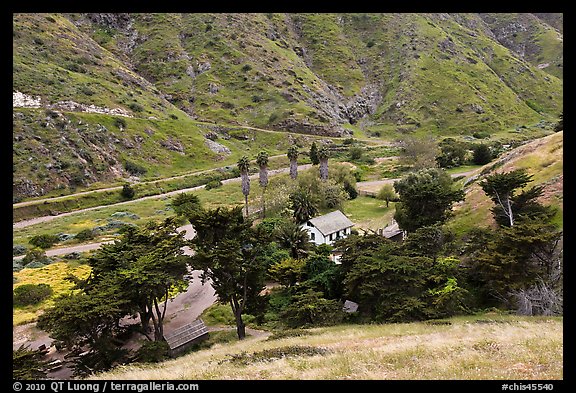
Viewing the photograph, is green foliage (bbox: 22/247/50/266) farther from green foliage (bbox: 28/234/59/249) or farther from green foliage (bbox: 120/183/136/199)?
green foliage (bbox: 120/183/136/199)

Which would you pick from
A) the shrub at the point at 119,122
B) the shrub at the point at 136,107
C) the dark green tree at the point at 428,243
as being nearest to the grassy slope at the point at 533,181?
the dark green tree at the point at 428,243

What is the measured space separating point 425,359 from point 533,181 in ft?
110

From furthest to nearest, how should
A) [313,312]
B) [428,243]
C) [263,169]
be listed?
1. [263,169]
2. [428,243]
3. [313,312]

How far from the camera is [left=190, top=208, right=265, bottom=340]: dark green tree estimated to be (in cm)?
2800

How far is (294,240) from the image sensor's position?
1753 inches

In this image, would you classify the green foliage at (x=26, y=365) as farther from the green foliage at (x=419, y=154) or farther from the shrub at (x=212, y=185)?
the green foliage at (x=419, y=154)

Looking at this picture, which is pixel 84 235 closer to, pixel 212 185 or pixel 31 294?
pixel 31 294

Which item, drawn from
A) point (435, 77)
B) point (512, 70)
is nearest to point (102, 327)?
point (435, 77)

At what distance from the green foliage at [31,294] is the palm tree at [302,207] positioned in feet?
106

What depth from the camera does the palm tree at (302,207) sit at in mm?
54625

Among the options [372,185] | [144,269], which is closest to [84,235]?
[144,269]

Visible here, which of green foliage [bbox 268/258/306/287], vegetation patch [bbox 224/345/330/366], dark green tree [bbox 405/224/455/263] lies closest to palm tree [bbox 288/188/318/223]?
green foliage [bbox 268/258/306/287]

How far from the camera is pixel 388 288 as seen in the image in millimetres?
28438

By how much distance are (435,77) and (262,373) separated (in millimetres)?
162500
